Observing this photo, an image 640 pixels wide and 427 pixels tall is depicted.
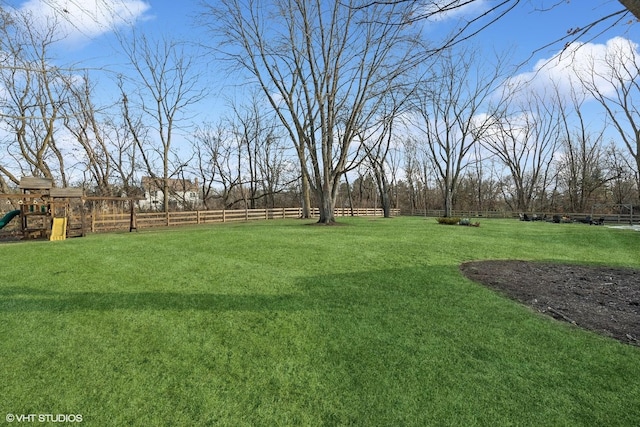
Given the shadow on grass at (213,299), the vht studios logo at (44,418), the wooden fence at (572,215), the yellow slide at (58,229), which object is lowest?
the vht studios logo at (44,418)

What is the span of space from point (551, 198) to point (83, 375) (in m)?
49.8

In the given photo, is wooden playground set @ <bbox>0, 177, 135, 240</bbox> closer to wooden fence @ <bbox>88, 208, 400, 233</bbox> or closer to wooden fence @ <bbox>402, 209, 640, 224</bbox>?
wooden fence @ <bbox>88, 208, 400, 233</bbox>

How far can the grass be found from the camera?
249cm

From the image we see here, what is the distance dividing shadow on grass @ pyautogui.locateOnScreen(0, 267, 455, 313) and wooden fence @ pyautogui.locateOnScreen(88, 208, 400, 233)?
582 inches

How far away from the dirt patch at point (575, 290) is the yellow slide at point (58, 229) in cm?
1502

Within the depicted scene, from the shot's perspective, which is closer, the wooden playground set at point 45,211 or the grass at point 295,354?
the grass at point 295,354

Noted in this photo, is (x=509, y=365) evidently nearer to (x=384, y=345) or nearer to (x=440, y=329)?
(x=440, y=329)

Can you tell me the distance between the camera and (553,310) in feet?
14.5

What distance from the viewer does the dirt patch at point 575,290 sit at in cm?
402

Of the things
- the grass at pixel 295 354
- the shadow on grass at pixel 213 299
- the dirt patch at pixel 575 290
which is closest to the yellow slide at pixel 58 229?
the grass at pixel 295 354

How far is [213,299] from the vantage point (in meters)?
4.76

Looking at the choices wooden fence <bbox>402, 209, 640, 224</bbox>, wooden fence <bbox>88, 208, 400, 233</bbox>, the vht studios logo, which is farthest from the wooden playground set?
wooden fence <bbox>402, 209, 640, 224</bbox>

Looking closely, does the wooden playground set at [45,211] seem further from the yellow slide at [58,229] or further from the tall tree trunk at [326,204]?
the tall tree trunk at [326,204]

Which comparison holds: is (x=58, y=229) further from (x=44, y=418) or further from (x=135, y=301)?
(x=44, y=418)
